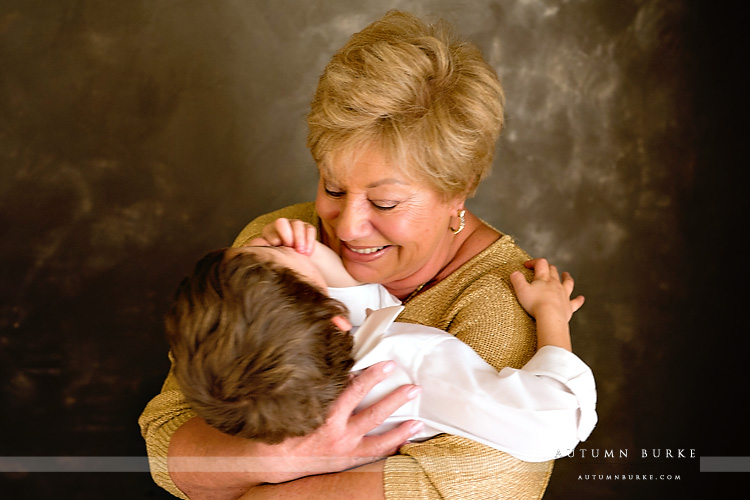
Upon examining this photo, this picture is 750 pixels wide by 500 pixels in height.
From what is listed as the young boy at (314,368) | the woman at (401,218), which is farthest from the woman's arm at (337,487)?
the young boy at (314,368)

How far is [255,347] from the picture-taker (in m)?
1.18

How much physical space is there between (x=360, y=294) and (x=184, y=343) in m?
0.49

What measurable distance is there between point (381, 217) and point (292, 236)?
203mm

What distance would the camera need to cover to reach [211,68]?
2453 millimetres

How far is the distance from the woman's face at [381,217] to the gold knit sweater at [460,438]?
0.38ft

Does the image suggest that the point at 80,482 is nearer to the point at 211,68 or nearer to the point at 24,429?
the point at 24,429

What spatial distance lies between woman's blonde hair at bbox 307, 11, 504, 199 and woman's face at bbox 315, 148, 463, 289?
33 mm

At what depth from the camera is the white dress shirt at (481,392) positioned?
127 cm

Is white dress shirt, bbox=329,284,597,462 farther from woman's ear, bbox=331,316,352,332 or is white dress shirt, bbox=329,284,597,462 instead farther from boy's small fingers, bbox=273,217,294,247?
boy's small fingers, bbox=273,217,294,247

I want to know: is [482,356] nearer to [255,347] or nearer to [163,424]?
[255,347]

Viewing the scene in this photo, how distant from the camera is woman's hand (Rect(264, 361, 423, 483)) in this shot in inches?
50.7

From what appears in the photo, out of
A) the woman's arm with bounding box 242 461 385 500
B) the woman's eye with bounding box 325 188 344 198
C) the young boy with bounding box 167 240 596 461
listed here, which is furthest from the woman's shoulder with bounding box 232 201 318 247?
the woman's arm with bounding box 242 461 385 500

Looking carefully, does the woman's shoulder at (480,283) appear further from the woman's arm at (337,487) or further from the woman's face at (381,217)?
the woman's arm at (337,487)

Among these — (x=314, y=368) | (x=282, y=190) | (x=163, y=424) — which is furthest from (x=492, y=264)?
(x=282, y=190)
